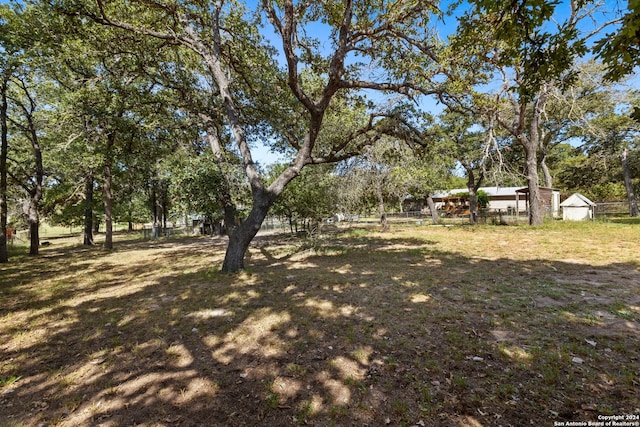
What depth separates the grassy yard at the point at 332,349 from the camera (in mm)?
2275

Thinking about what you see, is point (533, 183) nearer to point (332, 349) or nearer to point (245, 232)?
point (245, 232)

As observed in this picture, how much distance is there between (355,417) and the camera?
2182 millimetres

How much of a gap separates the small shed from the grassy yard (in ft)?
46.7

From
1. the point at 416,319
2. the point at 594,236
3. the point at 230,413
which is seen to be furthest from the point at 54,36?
the point at 594,236

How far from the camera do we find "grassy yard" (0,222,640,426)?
2.28 metres

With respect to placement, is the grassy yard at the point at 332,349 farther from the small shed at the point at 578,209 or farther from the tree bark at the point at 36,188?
the small shed at the point at 578,209

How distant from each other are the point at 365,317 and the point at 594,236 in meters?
11.3

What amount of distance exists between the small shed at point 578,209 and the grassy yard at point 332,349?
14248mm

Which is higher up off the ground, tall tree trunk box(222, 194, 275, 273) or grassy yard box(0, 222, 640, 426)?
tall tree trunk box(222, 194, 275, 273)

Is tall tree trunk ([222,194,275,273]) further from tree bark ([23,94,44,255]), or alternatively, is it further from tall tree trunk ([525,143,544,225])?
tall tree trunk ([525,143,544,225])

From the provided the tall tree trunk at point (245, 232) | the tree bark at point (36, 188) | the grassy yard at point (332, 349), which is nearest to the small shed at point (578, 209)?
the grassy yard at point (332, 349)

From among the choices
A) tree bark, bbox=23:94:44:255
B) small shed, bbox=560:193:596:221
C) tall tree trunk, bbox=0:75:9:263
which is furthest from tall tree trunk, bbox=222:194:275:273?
small shed, bbox=560:193:596:221

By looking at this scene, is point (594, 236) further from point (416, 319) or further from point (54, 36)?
point (54, 36)

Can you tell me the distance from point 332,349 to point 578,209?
21798mm
